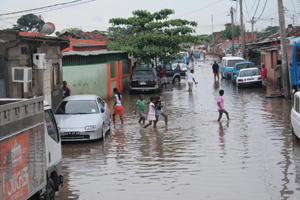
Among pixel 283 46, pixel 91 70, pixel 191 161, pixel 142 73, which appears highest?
pixel 283 46

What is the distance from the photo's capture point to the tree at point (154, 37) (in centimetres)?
3112

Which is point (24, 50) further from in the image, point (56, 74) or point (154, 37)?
point (154, 37)

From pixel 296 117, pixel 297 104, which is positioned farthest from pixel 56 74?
pixel 296 117

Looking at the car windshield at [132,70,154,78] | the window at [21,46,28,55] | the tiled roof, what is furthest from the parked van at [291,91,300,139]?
the tiled roof

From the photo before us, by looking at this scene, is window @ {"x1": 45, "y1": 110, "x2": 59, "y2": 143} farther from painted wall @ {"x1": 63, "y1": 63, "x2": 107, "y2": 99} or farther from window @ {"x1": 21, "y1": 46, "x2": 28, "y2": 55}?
painted wall @ {"x1": 63, "y1": 63, "x2": 107, "y2": 99}

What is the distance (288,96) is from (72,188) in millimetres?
16733

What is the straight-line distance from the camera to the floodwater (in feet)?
24.9

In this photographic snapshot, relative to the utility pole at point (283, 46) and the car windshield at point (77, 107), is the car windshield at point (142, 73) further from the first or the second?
the car windshield at point (77, 107)

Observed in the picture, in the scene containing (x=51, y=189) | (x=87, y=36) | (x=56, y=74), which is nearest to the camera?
(x=51, y=189)

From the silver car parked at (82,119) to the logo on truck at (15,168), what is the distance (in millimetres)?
6477

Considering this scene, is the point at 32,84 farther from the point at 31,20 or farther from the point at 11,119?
the point at 31,20

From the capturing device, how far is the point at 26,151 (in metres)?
5.52

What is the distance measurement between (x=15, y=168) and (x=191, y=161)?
18.1 feet

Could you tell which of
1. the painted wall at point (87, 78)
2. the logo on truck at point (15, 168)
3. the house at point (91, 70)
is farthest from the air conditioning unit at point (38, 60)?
the logo on truck at point (15, 168)
